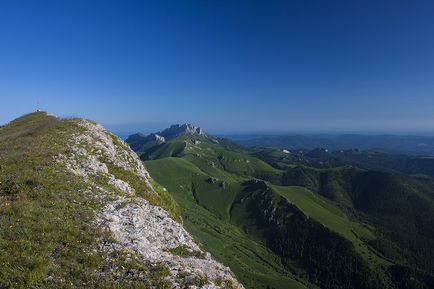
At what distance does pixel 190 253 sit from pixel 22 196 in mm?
15225

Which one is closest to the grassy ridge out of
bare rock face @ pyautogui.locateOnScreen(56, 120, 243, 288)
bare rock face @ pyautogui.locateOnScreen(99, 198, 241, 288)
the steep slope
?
the steep slope

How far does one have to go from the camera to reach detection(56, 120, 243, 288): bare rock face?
21.4 m

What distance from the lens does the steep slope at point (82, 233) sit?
18.4 meters

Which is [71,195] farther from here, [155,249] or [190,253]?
[190,253]

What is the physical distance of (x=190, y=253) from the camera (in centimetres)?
2619

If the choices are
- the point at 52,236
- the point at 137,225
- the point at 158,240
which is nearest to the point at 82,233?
the point at 52,236

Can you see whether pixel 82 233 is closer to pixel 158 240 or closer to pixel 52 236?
pixel 52 236

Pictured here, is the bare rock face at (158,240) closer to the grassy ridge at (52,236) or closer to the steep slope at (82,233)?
the steep slope at (82,233)

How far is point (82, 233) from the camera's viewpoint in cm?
2223

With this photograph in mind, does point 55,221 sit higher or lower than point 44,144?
lower

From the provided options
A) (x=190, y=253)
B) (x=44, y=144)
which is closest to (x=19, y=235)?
(x=190, y=253)

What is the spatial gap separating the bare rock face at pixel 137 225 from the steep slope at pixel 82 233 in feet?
0.27

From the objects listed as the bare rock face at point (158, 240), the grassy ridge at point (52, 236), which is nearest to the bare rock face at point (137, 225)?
the bare rock face at point (158, 240)

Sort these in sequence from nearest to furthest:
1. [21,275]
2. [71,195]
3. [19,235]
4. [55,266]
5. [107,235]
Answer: [21,275]
[55,266]
[19,235]
[107,235]
[71,195]
